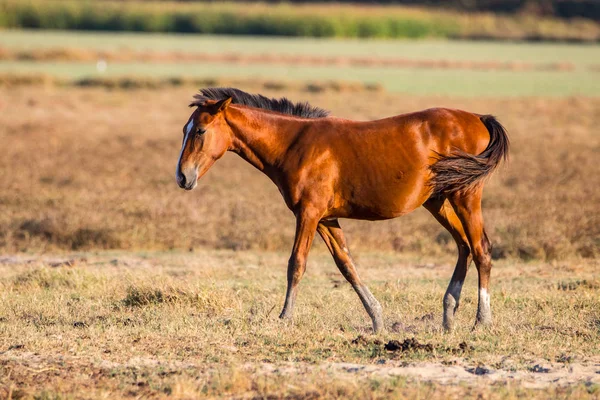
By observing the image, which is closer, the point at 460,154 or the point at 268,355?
the point at 268,355

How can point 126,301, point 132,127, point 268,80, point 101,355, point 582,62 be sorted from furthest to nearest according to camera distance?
point 582,62, point 268,80, point 132,127, point 126,301, point 101,355

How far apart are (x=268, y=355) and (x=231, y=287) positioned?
3.05 m

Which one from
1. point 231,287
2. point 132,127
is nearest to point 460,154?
point 231,287

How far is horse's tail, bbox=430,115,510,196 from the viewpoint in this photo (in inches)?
330

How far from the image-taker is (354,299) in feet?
32.5

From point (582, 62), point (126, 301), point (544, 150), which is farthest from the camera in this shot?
point (582, 62)

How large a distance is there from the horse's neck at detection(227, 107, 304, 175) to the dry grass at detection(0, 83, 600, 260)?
377 centimetres

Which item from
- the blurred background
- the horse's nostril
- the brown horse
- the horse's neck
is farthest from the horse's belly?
the blurred background

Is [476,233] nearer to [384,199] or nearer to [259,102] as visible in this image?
[384,199]

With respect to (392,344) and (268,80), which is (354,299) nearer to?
(392,344)

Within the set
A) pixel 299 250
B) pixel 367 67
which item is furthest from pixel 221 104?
pixel 367 67

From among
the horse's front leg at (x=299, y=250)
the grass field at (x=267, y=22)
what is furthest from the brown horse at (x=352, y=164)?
the grass field at (x=267, y=22)

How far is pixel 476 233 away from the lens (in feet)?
28.3

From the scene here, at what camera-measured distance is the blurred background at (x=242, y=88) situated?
1366 centimetres
